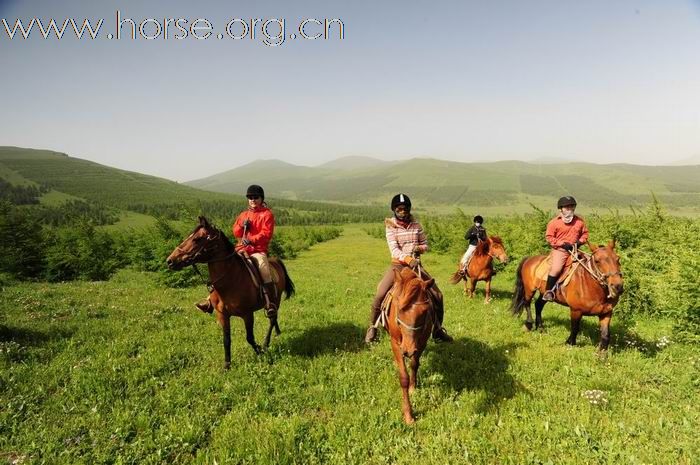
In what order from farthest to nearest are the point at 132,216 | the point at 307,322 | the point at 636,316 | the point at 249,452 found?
1. the point at 132,216
2. the point at 636,316
3. the point at 307,322
4. the point at 249,452

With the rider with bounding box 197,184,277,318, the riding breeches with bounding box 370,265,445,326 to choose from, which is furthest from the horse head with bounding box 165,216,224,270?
the riding breeches with bounding box 370,265,445,326

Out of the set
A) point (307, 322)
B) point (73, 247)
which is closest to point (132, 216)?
point (73, 247)

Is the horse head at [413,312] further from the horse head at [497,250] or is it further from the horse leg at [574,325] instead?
the horse head at [497,250]

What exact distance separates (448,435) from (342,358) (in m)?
3.62

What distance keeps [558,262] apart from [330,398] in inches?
320

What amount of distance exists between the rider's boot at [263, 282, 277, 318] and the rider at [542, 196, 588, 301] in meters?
8.59

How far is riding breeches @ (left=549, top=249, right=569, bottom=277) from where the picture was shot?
10.3m

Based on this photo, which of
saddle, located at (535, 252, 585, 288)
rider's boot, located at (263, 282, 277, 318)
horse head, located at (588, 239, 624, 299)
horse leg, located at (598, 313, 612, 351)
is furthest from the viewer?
saddle, located at (535, 252, 585, 288)

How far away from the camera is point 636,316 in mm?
13508

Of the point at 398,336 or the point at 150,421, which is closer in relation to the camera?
the point at 150,421

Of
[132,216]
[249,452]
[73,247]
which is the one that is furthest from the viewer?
[132,216]

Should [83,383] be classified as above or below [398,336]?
below

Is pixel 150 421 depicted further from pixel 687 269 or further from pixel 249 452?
pixel 687 269

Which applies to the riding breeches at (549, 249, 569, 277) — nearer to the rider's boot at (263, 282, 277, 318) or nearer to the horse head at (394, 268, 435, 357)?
the horse head at (394, 268, 435, 357)
